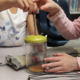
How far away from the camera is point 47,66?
1.56ft

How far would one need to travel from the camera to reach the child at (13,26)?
0.91 m

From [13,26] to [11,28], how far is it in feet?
0.06

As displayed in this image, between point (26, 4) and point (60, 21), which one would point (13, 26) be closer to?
point (60, 21)

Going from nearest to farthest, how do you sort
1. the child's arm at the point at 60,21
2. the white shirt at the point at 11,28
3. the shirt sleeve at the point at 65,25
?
the child's arm at the point at 60,21, the shirt sleeve at the point at 65,25, the white shirt at the point at 11,28

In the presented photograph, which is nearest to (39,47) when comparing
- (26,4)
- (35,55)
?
(35,55)

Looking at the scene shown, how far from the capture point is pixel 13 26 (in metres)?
0.93

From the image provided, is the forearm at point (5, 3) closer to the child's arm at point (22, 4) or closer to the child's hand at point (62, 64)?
the child's arm at point (22, 4)

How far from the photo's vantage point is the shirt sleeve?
28.3 inches

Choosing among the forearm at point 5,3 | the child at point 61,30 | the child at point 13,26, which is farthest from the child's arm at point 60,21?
the child at point 13,26

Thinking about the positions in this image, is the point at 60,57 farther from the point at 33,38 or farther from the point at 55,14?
the point at 55,14

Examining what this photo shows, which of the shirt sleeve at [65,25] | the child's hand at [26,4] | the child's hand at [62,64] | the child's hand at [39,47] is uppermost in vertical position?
the child's hand at [26,4]

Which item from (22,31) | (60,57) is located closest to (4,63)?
(60,57)

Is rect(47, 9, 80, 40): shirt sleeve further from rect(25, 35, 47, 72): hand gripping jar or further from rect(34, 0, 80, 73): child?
rect(25, 35, 47, 72): hand gripping jar

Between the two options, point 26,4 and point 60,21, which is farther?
point 60,21
